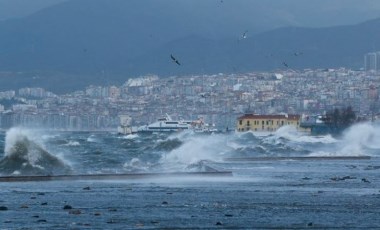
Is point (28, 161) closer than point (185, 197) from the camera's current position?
No

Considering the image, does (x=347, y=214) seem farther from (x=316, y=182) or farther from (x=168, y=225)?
(x=316, y=182)

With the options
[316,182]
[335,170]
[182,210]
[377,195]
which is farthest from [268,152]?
[182,210]

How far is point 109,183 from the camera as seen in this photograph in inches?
1909

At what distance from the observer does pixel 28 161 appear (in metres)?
60.5

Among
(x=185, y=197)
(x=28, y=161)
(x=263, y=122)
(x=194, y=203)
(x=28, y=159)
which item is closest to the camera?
(x=194, y=203)

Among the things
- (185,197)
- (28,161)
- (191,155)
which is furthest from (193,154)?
(185,197)

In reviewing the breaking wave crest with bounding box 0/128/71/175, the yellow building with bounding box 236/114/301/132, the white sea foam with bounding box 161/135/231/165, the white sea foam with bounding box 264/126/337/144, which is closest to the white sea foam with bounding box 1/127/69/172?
the breaking wave crest with bounding box 0/128/71/175

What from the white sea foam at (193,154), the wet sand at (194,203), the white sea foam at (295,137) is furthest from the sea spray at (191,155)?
the white sea foam at (295,137)

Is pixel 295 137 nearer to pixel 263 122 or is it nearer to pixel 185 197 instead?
pixel 263 122

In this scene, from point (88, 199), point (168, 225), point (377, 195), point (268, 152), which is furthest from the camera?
point (268, 152)

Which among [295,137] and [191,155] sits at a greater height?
[295,137]

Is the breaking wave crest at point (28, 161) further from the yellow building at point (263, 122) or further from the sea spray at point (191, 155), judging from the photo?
the yellow building at point (263, 122)

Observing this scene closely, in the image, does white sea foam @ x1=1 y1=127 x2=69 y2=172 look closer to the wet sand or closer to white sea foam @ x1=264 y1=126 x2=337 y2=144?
the wet sand

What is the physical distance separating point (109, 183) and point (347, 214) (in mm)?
15169
